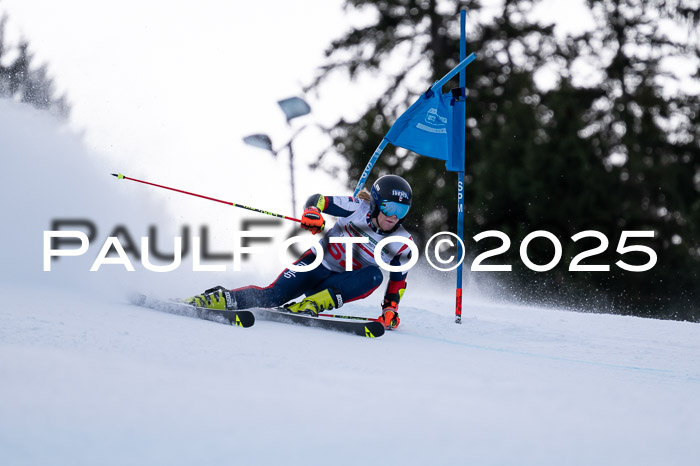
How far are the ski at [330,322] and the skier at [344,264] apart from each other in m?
0.11

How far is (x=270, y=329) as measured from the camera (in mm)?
3953

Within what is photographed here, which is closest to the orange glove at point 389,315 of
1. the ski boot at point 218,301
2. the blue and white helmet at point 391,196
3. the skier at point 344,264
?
the skier at point 344,264

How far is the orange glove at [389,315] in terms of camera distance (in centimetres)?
460

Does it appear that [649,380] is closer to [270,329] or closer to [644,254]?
[270,329]

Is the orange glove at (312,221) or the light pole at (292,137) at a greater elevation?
the light pole at (292,137)

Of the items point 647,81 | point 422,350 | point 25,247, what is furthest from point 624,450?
point 647,81

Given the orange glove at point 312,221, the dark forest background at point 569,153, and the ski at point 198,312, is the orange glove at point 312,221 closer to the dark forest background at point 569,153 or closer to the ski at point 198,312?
the ski at point 198,312

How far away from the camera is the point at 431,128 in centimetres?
574

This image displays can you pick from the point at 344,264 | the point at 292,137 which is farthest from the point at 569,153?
the point at 344,264

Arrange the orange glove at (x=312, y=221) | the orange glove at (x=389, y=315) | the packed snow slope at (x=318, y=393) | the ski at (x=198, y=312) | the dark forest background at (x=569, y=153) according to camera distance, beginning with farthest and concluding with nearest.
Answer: the dark forest background at (x=569, y=153) < the orange glove at (x=389, y=315) < the orange glove at (x=312, y=221) < the ski at (x=198, y=312) < the packed snow slope at (x=318, y=393)

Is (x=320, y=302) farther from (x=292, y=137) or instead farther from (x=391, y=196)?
(x=292, y=137)

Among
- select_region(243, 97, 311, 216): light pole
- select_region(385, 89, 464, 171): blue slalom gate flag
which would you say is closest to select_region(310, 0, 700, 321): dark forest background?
select_region(243, 97, 311, 216): light pole

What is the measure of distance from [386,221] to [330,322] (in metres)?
0.76

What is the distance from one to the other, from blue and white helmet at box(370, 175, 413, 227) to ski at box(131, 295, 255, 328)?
109 centimetres
